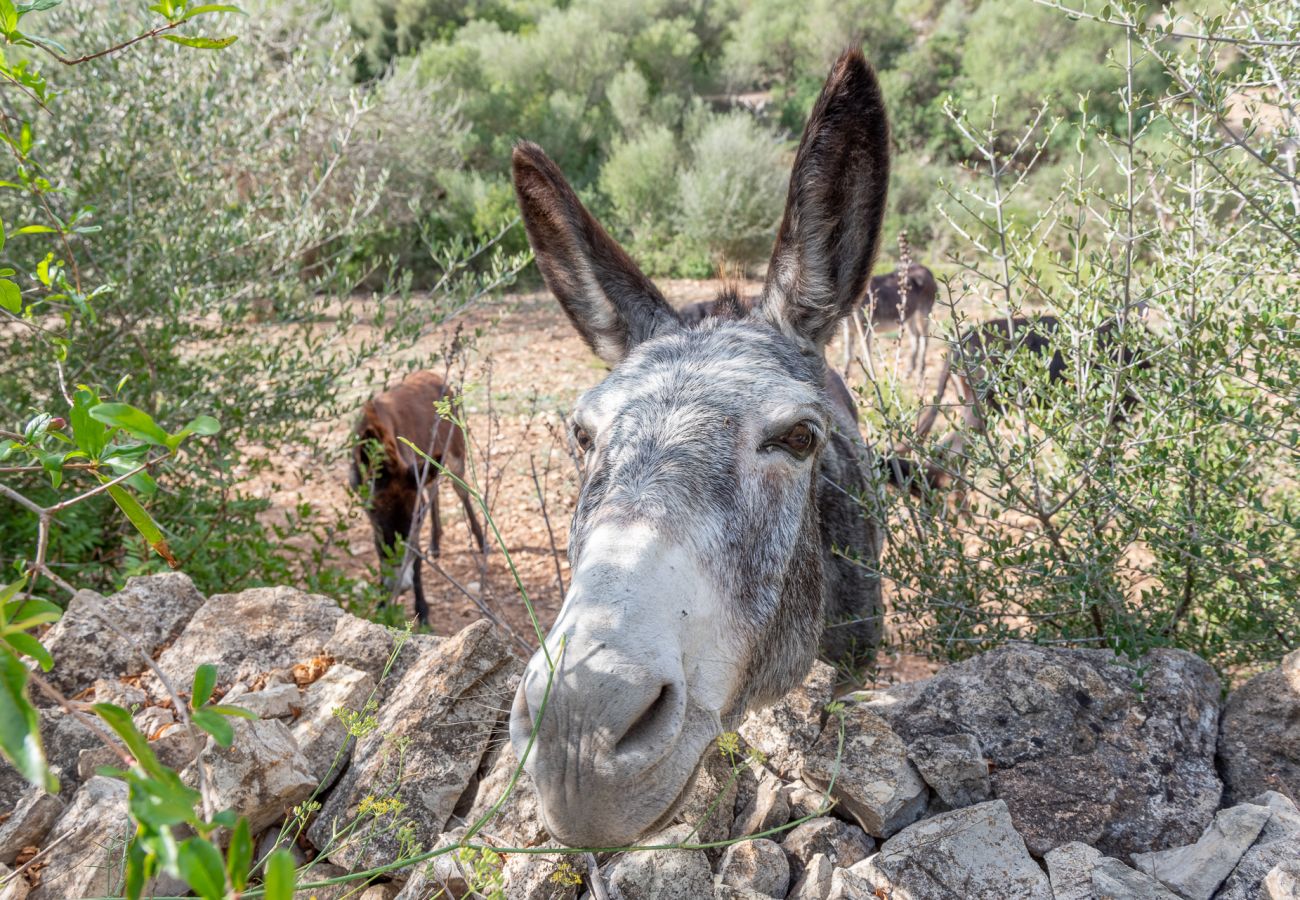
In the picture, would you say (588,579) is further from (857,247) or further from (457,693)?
(857,247)

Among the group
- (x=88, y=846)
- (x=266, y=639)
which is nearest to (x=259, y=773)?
(x=88, y=846)

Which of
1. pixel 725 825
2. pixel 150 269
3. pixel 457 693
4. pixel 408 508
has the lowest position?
pixel 408 508

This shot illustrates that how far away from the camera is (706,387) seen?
2.45 metres

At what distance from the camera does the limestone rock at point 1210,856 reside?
2006mm

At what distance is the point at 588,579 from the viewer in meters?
1.81

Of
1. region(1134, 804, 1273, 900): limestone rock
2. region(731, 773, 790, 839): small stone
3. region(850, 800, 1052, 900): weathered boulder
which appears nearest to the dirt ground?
region(731, 773, 790, 839): small stone

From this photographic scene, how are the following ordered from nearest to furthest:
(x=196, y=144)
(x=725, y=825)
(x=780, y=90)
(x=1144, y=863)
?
(x=1144, y=863) → (x=725, y=825) → (x=196, y=144) → (x=780, y=90)

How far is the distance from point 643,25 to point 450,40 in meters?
7.14

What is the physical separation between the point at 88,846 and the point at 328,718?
0.71 meters

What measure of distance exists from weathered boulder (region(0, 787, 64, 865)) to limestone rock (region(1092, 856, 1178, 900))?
287 cm

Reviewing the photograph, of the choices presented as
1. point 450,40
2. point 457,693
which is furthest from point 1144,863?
point 450,40

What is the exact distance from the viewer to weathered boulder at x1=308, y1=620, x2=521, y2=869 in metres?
2.44

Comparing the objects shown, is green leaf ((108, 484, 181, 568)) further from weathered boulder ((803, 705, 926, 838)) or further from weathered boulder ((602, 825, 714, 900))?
weathered boulder ((803, 705, 926, 838))

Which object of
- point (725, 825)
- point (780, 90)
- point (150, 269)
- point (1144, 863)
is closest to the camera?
point (1144, 863)
